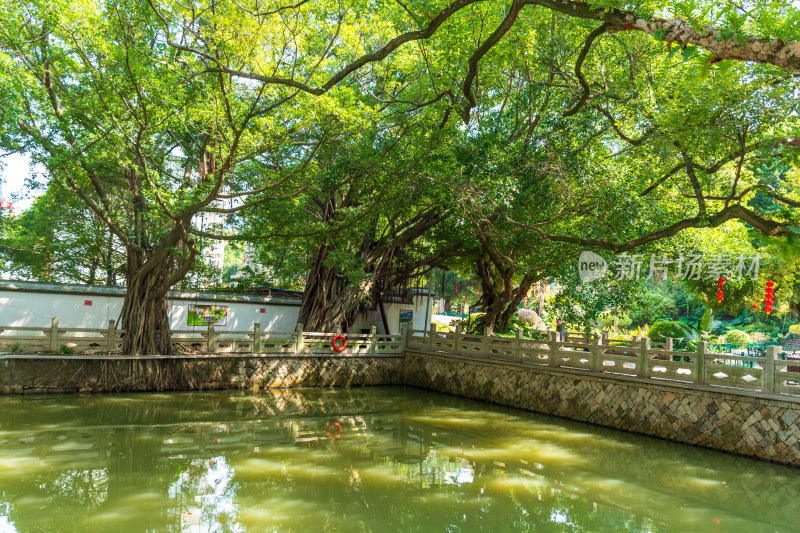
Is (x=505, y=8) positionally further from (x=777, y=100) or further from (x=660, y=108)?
(x=777, y=100)

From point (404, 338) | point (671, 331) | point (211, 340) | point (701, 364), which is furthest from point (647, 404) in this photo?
point (211, 340)

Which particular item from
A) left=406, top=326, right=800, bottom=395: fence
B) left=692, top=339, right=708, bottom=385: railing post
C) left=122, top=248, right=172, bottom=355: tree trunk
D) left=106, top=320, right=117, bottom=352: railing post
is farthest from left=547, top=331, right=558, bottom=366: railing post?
left=106, top=320, right=117, bottom=352: railing post

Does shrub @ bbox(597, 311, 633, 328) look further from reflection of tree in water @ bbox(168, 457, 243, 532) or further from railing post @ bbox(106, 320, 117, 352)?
railing post @ bbox(106, 320, 117, 352)

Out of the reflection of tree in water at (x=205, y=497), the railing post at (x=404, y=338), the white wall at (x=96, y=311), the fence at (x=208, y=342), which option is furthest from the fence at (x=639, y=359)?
the reflection of tree in water at (x=205, y=497)

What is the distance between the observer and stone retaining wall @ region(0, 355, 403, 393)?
11.0 m

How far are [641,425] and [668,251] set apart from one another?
395 centimetres

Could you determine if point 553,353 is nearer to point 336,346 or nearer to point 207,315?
point 336,346

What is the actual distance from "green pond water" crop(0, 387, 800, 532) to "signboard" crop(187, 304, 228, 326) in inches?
136

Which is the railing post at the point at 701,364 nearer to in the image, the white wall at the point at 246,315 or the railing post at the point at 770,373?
the railing post at the point at 770,373

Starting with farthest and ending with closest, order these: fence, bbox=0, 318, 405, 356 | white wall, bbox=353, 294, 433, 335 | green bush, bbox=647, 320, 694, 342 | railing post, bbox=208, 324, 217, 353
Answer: white wall, bbox=353, 294, 433, 335, green bush, bbox=647, 320, 694, 342, railing post, bbox=208, 324, 217, 353, fence, bbox=0, 318, 405, 356

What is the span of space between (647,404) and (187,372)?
31.6 ft

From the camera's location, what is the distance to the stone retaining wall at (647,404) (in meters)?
8.38

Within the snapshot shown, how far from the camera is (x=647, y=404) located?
9891mm

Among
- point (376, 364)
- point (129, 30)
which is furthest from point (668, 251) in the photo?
point (129, 30)
